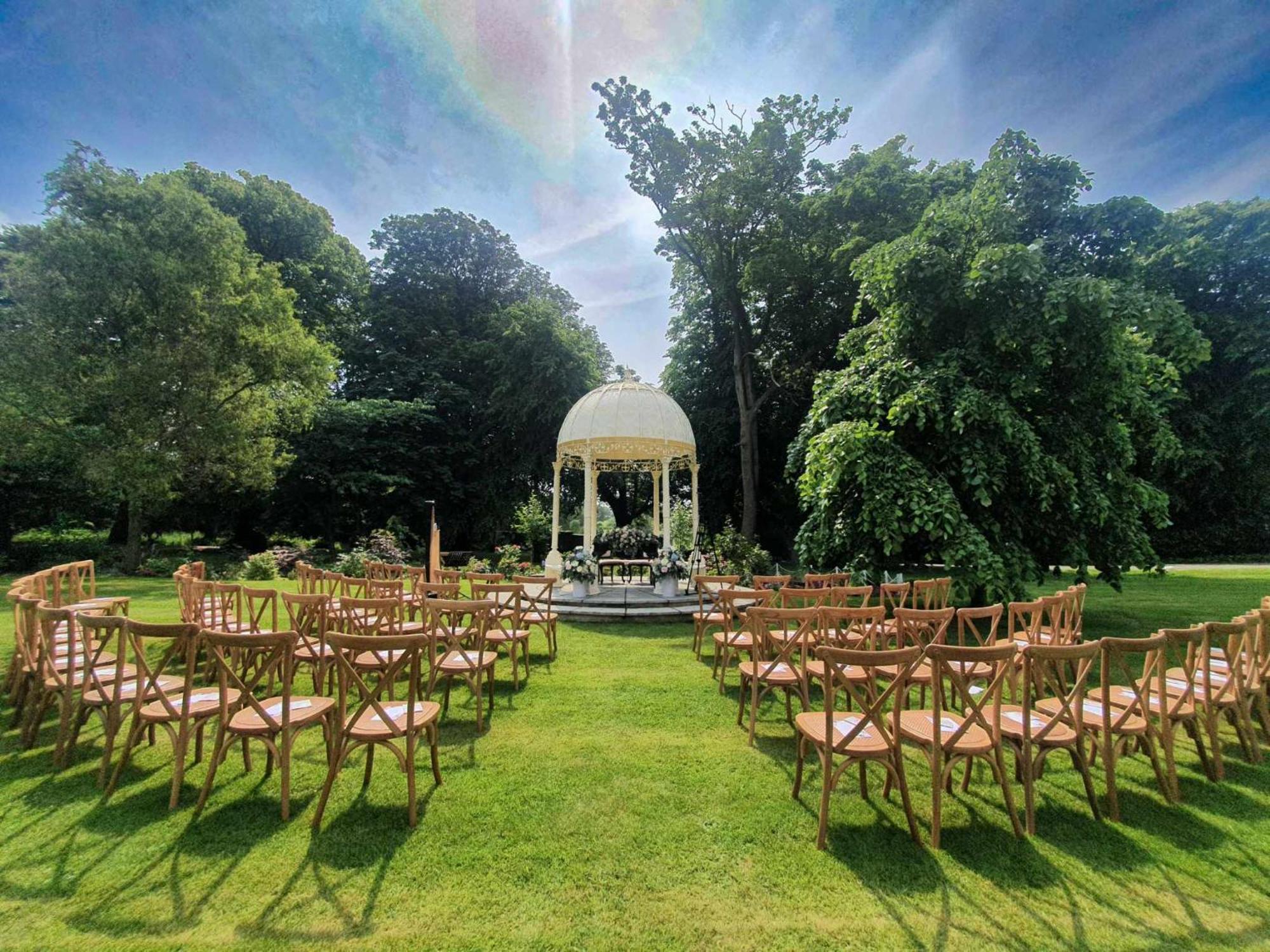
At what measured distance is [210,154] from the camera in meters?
8.70

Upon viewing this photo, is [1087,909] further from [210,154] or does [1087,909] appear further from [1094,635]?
[210,154]

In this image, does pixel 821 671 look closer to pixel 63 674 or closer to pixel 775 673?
pixel 775 673

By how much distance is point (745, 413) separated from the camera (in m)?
16.6

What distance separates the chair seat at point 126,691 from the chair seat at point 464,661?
5.96ft

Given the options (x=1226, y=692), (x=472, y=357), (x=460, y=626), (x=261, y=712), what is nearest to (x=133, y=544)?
(x=472, y=357)

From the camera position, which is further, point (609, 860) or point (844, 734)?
point (844, 734)

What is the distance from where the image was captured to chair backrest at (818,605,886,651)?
406 centimetres

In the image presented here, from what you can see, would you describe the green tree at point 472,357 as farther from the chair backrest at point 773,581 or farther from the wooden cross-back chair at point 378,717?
the wooden cross-back chair at point 378,717

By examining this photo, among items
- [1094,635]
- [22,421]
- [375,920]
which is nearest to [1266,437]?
[1094,635]

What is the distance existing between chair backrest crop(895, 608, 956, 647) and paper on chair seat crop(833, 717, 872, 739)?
2.51 ft

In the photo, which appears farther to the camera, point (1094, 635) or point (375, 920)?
point (1094, 635)

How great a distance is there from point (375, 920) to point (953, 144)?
15.0 metres

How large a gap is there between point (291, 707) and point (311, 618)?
1855 millimetres

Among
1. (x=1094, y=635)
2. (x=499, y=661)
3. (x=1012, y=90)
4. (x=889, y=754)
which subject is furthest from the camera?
(x=1012, y=90)
